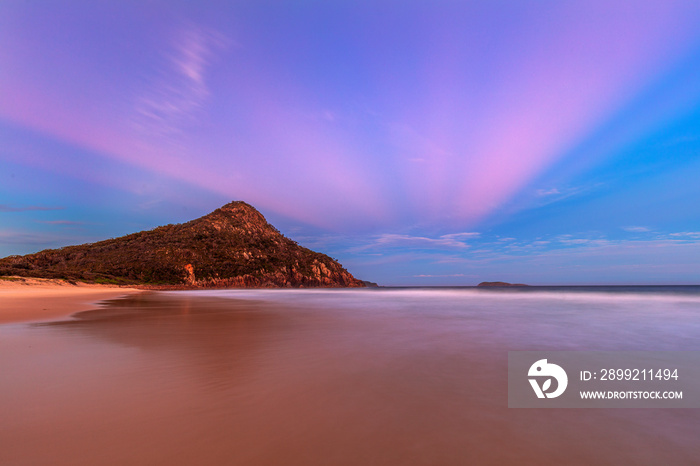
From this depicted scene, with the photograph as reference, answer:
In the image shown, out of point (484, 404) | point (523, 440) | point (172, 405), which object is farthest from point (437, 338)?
point (172, 405)

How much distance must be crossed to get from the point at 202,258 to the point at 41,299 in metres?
77.7

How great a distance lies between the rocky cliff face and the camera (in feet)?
272

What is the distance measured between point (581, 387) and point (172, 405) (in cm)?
775

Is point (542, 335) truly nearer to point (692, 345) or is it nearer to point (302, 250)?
point (692, 345)

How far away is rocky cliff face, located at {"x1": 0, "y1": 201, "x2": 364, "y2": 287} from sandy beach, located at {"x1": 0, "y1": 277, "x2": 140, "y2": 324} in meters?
11.8

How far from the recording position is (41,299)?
27.1 m
